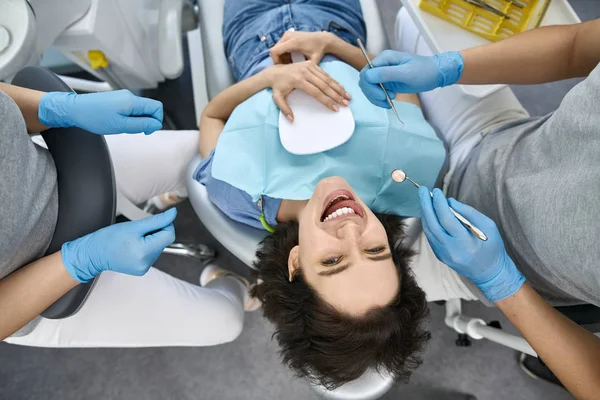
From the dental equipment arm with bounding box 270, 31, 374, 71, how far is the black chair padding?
57 cm

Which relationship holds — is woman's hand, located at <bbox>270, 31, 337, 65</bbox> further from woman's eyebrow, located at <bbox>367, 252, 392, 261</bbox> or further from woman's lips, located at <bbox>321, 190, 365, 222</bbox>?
woman's eyebrow, located at <bbox>367, 252, 392, 261</bbox>

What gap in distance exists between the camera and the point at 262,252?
1145 mm

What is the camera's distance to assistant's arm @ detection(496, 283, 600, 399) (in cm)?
82

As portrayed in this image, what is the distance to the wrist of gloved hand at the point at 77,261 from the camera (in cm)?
87

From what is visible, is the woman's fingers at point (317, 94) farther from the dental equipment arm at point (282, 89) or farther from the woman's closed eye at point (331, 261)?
the woman's closed eye at point (331, 261)

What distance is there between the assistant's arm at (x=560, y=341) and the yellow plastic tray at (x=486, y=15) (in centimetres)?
72

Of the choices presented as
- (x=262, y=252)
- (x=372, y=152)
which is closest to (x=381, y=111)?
(x=372, y=152)

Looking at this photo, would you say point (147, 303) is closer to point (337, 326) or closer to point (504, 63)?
point (337, 326)

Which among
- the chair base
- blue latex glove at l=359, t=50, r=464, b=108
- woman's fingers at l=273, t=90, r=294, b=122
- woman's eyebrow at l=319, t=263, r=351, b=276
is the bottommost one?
the chair base

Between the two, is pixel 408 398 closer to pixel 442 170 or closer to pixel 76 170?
pixel 442 170

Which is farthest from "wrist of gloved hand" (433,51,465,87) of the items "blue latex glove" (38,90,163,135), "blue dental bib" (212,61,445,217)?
"blue latex glove" (38,90,163,135)

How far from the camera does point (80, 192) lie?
3.00 feet

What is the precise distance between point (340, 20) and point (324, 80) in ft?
A: 1.25

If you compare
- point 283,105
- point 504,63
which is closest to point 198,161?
point 283,105
